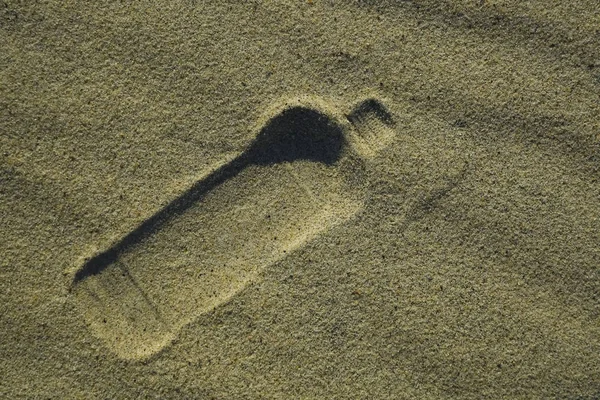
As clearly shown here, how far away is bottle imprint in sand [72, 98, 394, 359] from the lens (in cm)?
168

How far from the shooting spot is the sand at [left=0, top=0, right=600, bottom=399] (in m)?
1.66

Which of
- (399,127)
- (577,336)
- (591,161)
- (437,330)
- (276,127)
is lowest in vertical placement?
(577,336)

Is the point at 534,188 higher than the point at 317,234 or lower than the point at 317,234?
lower

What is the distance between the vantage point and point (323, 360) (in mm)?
1669

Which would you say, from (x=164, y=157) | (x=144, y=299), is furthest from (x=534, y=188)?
(x=144, y=299)

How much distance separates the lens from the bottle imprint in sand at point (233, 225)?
168cm

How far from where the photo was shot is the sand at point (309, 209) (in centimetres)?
166

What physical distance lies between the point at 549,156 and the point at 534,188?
121 millimetres

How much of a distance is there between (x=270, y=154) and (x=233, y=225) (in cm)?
28

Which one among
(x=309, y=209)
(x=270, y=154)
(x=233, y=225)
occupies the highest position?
(x=270, y=154)

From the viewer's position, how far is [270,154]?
1717mm

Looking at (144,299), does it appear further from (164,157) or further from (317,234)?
(317,234)

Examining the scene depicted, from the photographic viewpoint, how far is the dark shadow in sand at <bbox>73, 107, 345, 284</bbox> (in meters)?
1.68

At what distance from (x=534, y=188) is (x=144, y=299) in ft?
4.55
